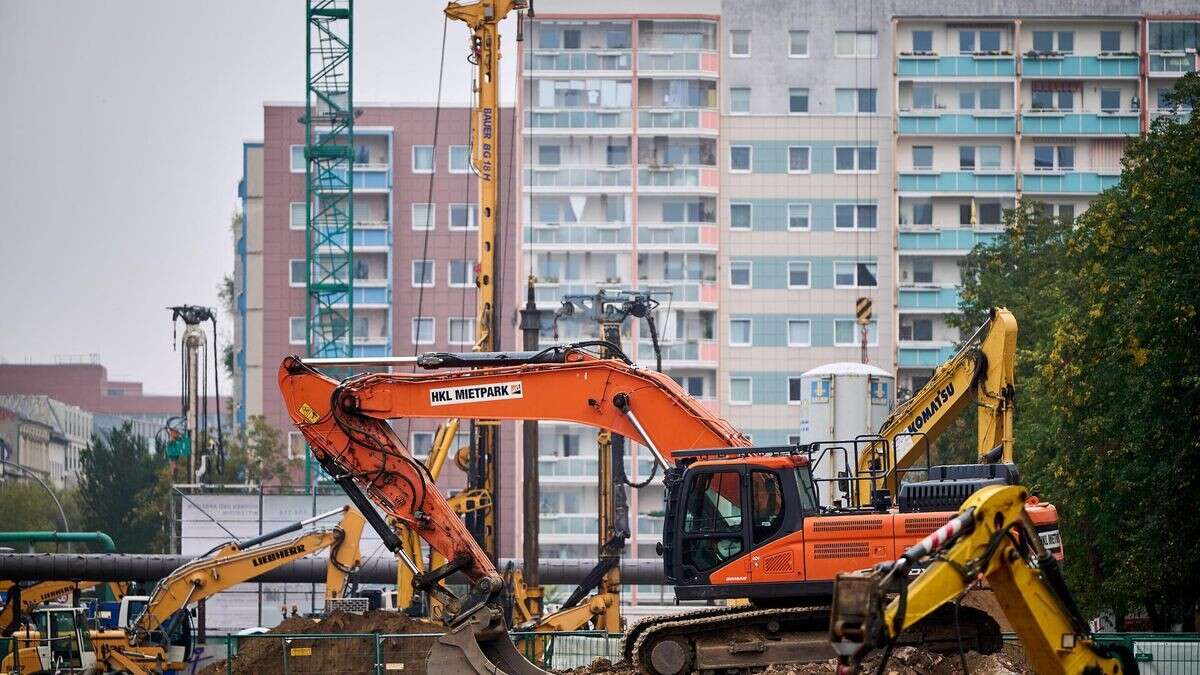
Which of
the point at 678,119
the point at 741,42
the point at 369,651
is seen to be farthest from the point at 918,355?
the point at 369,651

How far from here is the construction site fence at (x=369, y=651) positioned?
1308 inches

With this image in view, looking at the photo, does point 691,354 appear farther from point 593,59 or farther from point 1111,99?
point 1111,99

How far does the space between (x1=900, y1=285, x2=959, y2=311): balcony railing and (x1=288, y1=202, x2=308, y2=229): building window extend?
31748 millimetres

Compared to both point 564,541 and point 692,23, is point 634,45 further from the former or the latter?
point 564,541

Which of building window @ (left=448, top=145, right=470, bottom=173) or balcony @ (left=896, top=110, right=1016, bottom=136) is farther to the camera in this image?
building window @ (left=448, top=145, right=470, bottom=173)

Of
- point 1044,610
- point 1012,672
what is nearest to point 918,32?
point 1012,672

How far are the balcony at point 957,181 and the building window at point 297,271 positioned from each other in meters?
31.7

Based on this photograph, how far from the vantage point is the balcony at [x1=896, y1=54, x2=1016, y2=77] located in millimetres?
87938

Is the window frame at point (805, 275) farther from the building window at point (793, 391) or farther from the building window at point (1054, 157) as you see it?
the building window at point (1054, 157)

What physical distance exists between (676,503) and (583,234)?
64915 millimetres

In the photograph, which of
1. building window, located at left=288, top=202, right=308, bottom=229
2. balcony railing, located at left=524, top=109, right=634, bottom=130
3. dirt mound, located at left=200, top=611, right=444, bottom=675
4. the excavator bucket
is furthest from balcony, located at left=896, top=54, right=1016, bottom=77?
the excavator bucket

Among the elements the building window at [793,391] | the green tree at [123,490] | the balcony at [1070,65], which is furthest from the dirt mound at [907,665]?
the green tree at [123,490]

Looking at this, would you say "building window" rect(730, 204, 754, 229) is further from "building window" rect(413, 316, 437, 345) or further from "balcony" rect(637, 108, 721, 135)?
"building window" rect(413, 316, 437, 345)

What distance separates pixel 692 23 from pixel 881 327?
16.7 meters
